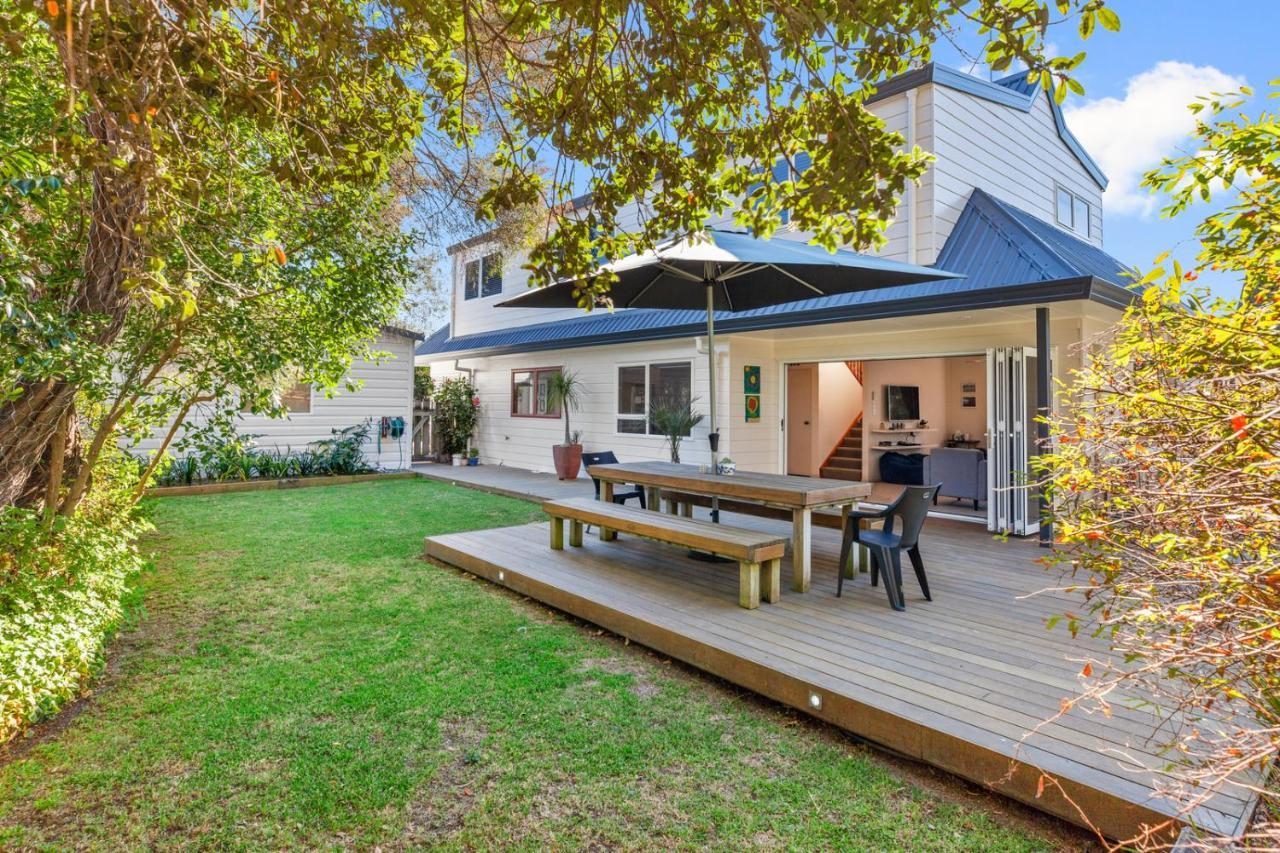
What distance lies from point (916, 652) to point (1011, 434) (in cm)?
417

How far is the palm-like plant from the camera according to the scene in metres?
11.4

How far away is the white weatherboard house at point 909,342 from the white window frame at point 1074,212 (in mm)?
41

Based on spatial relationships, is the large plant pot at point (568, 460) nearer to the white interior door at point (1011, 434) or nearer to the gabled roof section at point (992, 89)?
the white interior door at point (1011, 434)

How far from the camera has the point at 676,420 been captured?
30.8 feet

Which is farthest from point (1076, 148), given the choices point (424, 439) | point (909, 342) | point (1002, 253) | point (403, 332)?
point (424, 439)

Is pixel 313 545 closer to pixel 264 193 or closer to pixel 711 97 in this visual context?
pixel 264 193

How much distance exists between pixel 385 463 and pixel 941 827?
39.4 feet

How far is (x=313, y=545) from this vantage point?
624 centimetres

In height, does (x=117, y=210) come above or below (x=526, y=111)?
below

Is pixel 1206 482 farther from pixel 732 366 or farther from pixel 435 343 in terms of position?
pixel 435 343

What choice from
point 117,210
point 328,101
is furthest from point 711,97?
point 117,210

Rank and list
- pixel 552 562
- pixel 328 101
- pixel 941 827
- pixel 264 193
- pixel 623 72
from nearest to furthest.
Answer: pixel 941 827
pixel 623 72
pixel 328 101
pixel 264 193
pixel 552 562

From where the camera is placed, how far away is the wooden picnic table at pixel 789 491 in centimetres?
418

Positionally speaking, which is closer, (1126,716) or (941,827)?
(941,827)
